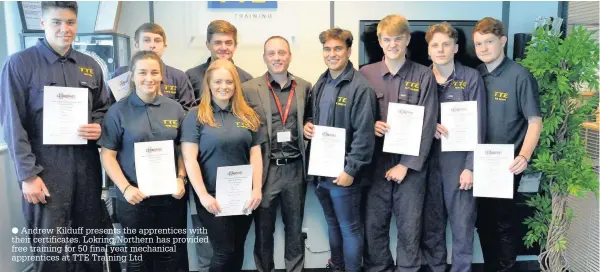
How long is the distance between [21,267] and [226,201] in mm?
1573

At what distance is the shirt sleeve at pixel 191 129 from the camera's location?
7.95ft

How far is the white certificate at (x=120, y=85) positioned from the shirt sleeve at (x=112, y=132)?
0.33m

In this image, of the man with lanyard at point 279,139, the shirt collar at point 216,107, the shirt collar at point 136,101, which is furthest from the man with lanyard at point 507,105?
the shirt collar at point 136,101

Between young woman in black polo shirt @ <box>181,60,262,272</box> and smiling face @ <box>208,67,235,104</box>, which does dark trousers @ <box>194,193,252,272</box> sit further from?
smiling face @ <box>208,67,235,104</box>

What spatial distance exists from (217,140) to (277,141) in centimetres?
49

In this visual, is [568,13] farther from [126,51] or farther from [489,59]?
[126,51]

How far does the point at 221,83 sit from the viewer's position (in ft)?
8.00

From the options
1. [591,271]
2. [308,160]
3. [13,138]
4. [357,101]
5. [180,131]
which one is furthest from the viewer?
[591,271]

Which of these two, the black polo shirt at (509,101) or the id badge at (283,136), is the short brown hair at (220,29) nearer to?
the id badge at (283,136)

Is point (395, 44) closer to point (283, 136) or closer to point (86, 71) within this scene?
point (283, 136)

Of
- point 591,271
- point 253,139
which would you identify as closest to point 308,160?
point 253,139

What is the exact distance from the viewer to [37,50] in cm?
238

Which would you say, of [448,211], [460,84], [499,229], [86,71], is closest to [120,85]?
[86,71]

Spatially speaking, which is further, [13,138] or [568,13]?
[568,13]
